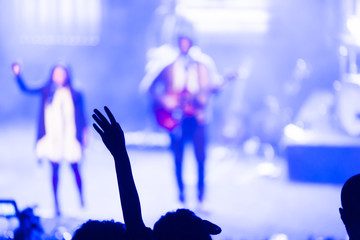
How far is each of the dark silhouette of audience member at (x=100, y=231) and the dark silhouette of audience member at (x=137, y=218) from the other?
0.05m

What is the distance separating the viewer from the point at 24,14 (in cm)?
862

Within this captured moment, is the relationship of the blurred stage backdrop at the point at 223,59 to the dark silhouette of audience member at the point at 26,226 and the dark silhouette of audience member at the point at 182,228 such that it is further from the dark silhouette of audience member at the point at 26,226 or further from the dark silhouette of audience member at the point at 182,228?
the dark silhouette of audience member at the point at 182,228

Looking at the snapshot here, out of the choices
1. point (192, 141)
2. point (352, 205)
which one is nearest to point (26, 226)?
point (352, 205)

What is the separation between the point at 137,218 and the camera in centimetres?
183

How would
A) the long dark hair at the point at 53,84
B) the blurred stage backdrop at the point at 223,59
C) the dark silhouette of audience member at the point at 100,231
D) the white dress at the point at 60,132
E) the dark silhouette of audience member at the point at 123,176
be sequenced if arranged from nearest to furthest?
the dark silhouette of audience member at the point at 100,231 < the dark silhouette of audience member at the point at 123,176 < the long dark hair at the point at 53,84 < the white dress at the point at 60,132 < the blurred stage backdrop at the point at 223,59

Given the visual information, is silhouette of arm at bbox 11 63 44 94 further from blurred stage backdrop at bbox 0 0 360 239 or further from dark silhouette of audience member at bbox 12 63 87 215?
blurred stage backdrop at bbox 0 0 360 239

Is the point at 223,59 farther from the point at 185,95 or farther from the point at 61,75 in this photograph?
the point at 61,75

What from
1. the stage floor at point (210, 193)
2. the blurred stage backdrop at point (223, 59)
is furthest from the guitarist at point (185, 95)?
the blurred stage backdrop at point (223, 59)

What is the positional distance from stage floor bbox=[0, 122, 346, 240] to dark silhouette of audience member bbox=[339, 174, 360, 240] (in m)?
2.63

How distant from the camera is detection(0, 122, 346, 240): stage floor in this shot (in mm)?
4812

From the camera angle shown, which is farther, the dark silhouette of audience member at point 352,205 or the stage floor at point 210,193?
the stage floor at point 210,193

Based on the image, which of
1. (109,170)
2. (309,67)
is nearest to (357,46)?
(309,67)

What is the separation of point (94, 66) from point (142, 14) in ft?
4.16

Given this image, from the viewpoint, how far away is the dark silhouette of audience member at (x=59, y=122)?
4.95 meters
